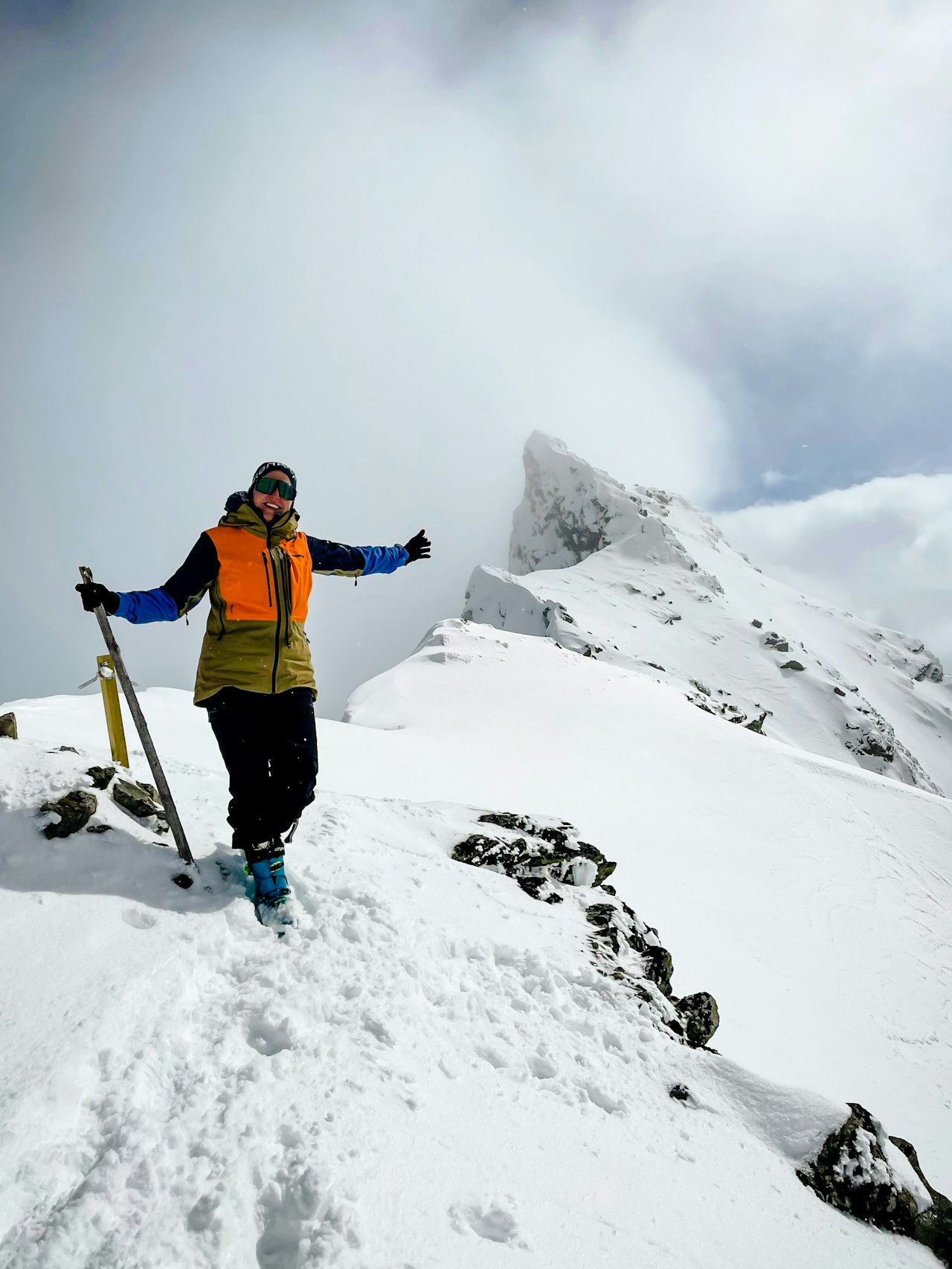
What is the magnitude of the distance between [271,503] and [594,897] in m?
4.19

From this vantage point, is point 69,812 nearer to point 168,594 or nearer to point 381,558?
point 168,594

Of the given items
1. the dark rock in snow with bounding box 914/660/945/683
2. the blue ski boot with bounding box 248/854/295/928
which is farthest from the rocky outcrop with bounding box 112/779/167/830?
the dark rock in snow with bounding box 914/660/945/683

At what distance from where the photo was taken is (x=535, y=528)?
3770 inches

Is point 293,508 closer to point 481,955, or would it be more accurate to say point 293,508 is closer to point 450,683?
point 481,955

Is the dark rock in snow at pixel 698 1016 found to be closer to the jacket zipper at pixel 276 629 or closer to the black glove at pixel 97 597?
the jacket zipper at pixel 276 629

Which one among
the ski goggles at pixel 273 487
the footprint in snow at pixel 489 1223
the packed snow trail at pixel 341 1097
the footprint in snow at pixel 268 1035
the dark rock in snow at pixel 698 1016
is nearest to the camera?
the packed snow trail at pixel 341 1097

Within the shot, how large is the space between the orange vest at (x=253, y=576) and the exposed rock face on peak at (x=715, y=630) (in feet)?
96.6

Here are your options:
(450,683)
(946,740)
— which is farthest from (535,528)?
(450,683)

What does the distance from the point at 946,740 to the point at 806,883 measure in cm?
7022

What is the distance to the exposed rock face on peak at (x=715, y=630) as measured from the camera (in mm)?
45938

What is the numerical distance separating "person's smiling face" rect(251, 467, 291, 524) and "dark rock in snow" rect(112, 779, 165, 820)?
2065 mm

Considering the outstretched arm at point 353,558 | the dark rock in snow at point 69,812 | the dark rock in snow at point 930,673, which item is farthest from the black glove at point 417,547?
the dark rock in snow at point 930,673

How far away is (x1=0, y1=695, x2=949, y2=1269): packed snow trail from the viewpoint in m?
1.87

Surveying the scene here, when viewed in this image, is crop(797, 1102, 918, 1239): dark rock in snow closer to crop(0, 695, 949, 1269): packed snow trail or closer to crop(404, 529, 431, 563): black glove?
crop(0, 695, 949, 1269): packed snow trail
